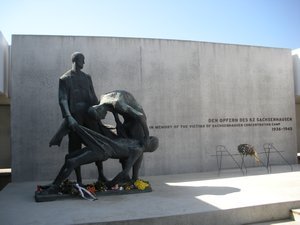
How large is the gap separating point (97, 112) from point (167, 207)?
6.60ft

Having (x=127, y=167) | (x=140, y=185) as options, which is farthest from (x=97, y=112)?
(x=140, y=185)

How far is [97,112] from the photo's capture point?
5875mm

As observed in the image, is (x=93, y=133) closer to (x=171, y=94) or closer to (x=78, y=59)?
(x=78, y=59)

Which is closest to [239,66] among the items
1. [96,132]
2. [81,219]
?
[96,132]

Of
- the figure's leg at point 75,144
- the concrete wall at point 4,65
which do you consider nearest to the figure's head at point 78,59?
the figure's leg at point 75,144

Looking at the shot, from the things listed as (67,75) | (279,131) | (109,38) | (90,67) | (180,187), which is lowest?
(180,187)

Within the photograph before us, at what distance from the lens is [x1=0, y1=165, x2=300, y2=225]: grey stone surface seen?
4258 mm

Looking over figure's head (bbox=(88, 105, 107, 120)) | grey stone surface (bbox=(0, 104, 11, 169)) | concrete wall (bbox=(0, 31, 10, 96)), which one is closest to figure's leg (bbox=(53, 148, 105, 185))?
figure's head (bbox=(88, 105, 107, 120))

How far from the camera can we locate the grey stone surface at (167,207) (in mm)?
4258

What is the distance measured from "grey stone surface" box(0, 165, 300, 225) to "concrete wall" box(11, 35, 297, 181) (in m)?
2.84

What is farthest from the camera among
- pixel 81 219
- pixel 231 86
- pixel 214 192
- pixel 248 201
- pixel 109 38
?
pixel 231 86

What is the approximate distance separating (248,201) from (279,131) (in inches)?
259

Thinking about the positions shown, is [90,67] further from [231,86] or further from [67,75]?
[231,86]

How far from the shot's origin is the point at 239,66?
35.2 ft
